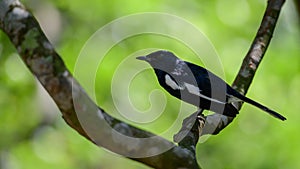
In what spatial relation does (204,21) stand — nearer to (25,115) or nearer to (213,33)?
(213,33)

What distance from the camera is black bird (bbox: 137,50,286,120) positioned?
9.29ft

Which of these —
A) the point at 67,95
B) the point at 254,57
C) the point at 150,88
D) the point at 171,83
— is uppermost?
the point at 67,95

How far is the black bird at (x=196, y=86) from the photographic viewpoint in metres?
2.83

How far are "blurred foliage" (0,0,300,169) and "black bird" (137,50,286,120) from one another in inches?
96.3

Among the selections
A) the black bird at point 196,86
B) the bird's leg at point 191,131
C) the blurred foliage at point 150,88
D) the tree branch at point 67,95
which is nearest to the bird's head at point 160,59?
the black bird at point 196,86

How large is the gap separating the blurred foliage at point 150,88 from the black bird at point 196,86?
8.03 feet

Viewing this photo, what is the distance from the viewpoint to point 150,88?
5918 millimetres

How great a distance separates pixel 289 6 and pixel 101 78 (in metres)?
1.70

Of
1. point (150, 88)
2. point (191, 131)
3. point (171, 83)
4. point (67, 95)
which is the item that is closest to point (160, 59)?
point (171, 83)

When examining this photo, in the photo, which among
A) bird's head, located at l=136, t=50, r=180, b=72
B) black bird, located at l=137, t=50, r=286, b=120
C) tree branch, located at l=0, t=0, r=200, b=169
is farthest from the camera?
bird's head, located at l=136, t=50, r=180, b=72

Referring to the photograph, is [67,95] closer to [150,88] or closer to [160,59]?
[160,59]

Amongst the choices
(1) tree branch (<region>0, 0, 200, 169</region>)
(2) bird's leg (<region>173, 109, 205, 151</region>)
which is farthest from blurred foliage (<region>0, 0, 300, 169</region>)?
(1) tree branch (<region>0, 0, 200, 169</region>)

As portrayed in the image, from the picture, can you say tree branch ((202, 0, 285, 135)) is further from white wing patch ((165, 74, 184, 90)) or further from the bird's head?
the bird's head

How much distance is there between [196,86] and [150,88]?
298 centimetres
